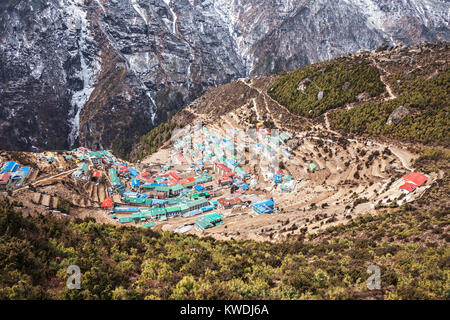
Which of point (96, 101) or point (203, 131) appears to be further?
point (96, 101)

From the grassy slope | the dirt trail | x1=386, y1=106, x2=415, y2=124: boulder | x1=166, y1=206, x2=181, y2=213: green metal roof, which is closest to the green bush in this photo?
x1=386, y1=106, x2=415, y2=124: boulder

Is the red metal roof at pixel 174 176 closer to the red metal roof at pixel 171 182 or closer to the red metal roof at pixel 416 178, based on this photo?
the red metal roof at pixel 171 182

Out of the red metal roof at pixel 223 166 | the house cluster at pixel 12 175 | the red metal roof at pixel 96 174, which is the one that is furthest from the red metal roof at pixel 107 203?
the red metal roof at pixel 223 166

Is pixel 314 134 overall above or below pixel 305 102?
below

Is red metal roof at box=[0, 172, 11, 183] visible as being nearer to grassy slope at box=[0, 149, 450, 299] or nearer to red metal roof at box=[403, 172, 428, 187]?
grassy slope at box=[0, 149, 450, 299]

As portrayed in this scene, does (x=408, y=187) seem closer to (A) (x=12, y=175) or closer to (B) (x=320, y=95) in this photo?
(B) (x=320, y=95)
